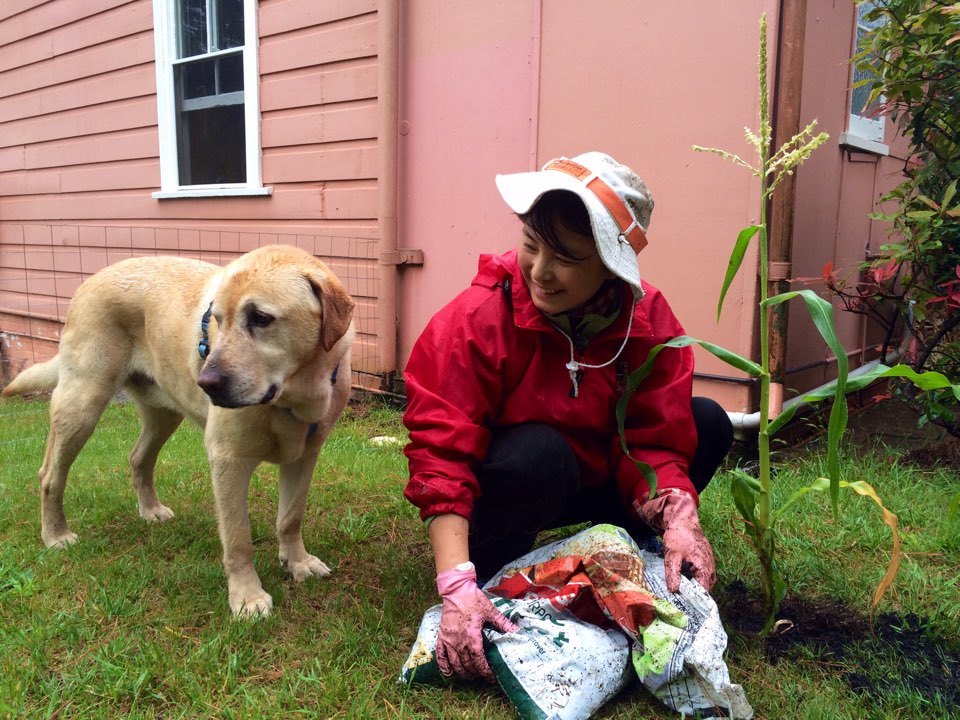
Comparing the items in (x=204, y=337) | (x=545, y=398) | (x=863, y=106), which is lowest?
(x=545, y=398)

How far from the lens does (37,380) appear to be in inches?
125

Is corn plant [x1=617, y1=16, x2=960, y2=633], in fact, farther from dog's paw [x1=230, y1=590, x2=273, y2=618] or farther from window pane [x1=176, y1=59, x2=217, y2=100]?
window pane [x1=176, y1=59, x2=217, y2=100]

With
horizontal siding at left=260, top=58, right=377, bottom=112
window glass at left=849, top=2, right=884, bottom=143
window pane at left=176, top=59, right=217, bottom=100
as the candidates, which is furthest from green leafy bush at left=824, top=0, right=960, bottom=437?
window pane at left=176, top=59, right=217, bottom=100

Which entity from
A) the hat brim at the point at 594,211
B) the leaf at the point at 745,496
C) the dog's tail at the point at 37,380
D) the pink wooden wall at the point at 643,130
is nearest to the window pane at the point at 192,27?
the pink wooden wall at the point at 643,130

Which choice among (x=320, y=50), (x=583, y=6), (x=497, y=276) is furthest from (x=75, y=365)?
(x=320, y=50)

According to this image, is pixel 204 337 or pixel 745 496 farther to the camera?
pixel 204 337

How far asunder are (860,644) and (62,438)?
2.91 m

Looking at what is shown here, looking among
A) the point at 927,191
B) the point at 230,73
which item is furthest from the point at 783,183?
the point at 230,73

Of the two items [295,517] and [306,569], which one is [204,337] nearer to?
[295,517]

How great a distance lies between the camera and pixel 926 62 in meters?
3.41

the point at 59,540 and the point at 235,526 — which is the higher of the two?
the point at 235,526

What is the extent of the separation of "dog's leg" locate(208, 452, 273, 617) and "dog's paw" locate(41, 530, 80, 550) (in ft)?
3.16

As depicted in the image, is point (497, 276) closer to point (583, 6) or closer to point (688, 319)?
point (688, 319)

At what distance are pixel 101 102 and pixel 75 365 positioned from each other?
5.87 meters
